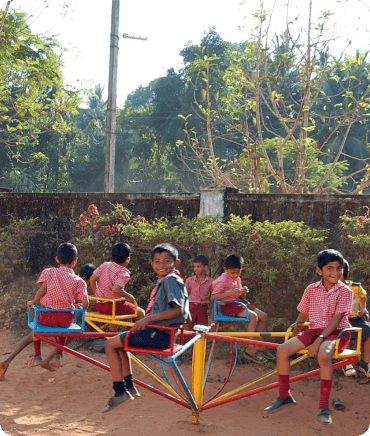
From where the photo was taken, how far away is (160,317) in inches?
156

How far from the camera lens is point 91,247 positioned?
800 centimetres

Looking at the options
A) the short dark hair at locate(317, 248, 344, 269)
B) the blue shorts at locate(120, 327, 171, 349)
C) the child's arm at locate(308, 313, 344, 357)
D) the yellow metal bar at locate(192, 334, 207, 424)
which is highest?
the short dark hair at locate(317, 248, 344, 269)

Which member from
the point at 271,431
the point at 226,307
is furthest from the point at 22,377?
the point at 271,431

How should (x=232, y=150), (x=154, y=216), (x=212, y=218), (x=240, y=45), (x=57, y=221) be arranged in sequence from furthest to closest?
(x=240, y=45)
(x=232, y=150)
(x=57, y=221)
(x=154, y=216)
(x=212, y=218)

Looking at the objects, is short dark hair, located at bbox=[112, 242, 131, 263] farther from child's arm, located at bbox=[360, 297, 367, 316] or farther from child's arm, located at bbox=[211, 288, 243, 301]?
child's arm, located at bbox=[360, 297, 367, 316]

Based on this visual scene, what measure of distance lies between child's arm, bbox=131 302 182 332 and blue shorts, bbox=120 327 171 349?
0.10 metres

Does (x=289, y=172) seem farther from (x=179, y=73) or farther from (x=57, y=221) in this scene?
(x=57, y=221)

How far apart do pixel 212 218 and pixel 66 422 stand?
12.2 ft

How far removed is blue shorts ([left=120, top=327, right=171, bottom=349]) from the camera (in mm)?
4008

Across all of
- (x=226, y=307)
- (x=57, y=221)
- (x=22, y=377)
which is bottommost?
(x=22, y=377)

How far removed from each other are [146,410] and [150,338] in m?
1.49

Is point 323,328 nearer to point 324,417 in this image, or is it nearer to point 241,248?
point 324,417

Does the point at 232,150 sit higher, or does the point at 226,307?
the point at 232,150

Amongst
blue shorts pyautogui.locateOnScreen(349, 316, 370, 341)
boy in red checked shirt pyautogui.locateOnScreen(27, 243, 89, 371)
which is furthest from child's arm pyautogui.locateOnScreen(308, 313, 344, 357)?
boy in red checked shirt pyautogui.locateOnScreen(27, 243, 89, 371)
